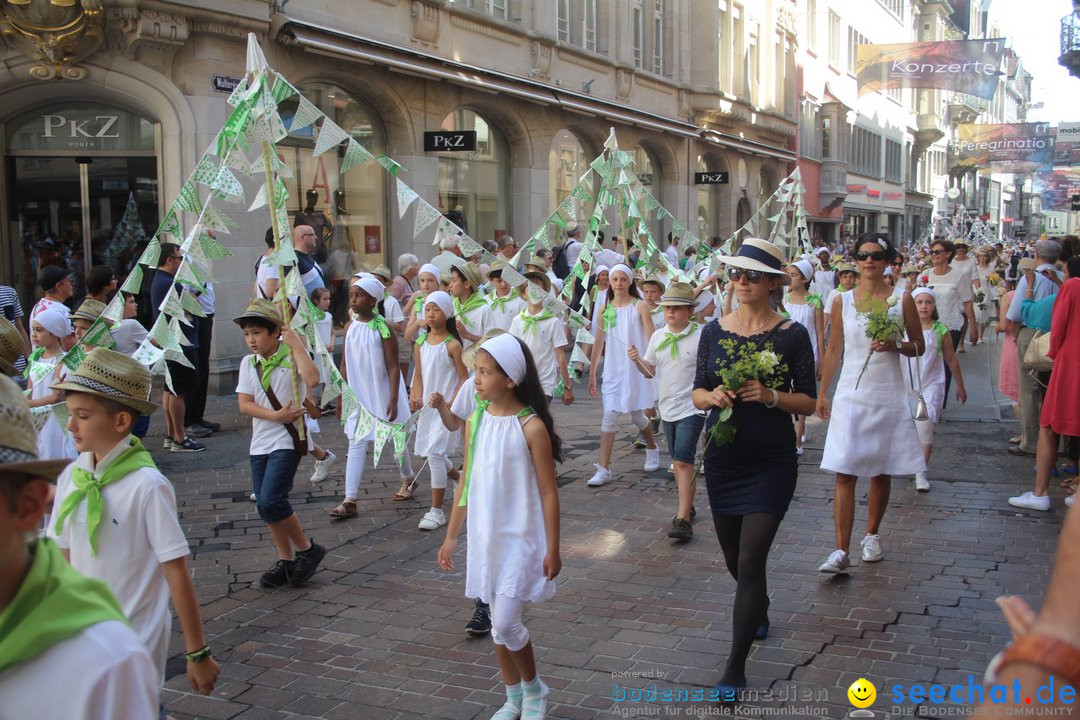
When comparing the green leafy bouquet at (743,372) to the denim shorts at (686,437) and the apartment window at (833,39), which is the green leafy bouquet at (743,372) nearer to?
the denim shorts at (686,437)

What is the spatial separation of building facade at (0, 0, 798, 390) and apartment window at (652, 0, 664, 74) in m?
0.07

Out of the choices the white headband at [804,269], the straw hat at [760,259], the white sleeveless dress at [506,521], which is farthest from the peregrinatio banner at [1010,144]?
the white sleeveless dress at [506,521]

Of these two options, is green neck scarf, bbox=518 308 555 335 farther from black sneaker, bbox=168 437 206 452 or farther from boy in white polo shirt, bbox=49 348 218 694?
boy in white polo shirt, bbox=49 348 218 694

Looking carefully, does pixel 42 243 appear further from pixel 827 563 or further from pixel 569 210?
pixel 827 563

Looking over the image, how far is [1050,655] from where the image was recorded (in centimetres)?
131

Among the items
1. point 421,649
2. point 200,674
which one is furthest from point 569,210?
point 200,674

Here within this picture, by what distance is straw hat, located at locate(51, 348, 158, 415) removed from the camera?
3.40 m

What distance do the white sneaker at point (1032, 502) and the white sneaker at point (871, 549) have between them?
205 centimetres

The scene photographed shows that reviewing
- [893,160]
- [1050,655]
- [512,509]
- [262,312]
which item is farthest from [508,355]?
[893,160]

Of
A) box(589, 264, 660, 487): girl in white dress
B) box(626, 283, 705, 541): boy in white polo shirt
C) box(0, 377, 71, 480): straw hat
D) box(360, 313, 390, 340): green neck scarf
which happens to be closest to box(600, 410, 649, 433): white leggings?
box(589, 264, 660, 487): girl in white dress

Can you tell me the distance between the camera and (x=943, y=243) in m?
12.2

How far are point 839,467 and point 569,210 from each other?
6.73m

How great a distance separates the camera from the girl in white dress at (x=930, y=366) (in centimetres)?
867

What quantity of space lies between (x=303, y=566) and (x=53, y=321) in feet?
7.11
